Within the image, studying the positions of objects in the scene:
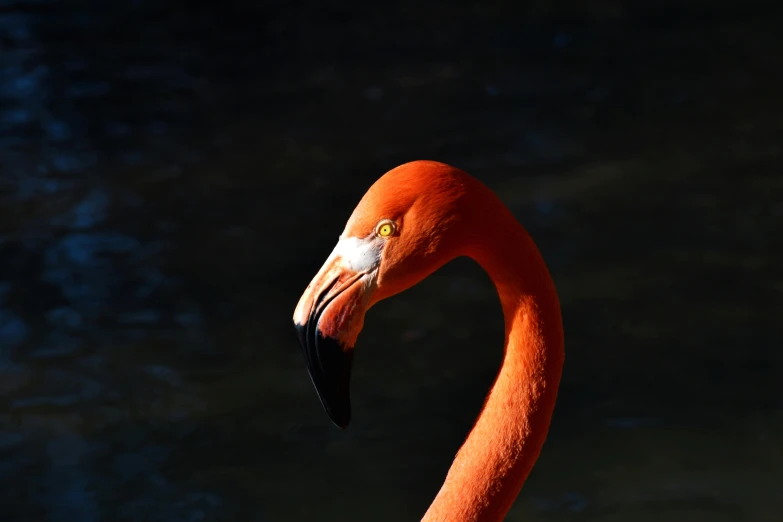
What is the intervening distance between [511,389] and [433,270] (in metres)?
0.34

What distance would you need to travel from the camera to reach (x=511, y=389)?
2.44m

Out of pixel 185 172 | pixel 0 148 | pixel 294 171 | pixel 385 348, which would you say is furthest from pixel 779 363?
pixel 0 148

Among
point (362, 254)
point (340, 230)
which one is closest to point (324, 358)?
point (362, 254)

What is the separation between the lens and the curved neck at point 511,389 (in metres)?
2.37

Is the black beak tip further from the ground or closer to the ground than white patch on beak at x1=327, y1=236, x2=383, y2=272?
closer to the ground

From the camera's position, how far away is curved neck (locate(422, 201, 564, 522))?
2373 millimetres

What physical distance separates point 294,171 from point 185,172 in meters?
0.69

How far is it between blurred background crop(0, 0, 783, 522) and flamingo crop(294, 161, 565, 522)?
2.24m

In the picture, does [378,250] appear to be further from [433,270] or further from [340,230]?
[340,230]

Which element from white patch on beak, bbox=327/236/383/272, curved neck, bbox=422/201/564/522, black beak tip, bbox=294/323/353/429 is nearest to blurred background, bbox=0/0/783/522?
curved neck, bbox=422/201/564/522

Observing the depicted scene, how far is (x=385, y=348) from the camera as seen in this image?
5.45m

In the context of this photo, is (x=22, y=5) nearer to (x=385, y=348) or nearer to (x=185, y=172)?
(x=185, y=172)

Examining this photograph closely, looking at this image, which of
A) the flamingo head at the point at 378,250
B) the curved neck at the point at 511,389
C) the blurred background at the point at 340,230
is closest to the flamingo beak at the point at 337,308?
the flamingo head at the point at 378,250

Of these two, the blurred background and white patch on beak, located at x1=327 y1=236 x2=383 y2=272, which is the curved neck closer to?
white patch on beak, located at x1=327 y1=236 x2=383 y2=272
